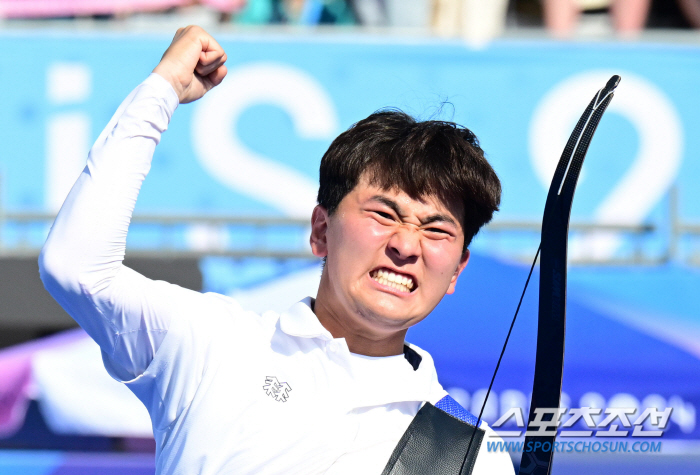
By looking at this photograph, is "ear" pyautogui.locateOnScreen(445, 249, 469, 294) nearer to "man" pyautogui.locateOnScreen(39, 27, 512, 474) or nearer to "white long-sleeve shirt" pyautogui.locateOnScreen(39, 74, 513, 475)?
"man" pyautogui.locateOnScreen(39, 27, 512, 474)

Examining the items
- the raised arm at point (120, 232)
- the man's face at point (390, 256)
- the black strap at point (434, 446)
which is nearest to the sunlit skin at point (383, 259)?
the man's face at point (390, 256)

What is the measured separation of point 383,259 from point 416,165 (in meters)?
0.18

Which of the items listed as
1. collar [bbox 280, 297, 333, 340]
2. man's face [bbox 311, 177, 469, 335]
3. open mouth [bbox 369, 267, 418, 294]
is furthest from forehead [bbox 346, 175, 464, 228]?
collar [bbox 280, 297, 333, 340]

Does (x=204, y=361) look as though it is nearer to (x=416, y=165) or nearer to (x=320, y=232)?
(x=320, y=232)

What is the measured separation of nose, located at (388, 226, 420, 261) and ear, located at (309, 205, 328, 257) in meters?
0.18

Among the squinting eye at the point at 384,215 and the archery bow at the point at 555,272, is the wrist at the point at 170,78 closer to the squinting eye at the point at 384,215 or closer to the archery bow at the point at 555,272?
the squinting eye at the point at 384,215

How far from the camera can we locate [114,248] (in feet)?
3.37

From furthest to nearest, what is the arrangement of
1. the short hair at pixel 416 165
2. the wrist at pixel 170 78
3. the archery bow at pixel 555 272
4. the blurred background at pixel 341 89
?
the blurred background at pixel 341 89 → the short hair at pixel 416 165 → the archery bow at pixel 555 272 → the wrist at pixel 170 78

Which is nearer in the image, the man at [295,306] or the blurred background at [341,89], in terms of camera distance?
the man at [295,306]

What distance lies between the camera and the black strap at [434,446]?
1236 millimetres

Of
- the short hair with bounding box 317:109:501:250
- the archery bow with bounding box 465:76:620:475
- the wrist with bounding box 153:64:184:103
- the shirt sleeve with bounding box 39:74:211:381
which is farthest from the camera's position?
the short hair with bounding box 317:109:501:250

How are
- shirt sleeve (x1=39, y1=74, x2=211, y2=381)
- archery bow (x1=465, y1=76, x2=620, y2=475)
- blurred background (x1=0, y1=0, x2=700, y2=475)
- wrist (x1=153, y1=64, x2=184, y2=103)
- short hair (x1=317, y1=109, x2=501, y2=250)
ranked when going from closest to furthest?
1. shirt sleeve (x1=39, y1=74, x2=211, y2=381)
2. wrist (x1=153, y1=64, x2=184, y2=103)
3. archery bow (x1=465, y1=76, x2=620, y2=475)
4. short hair (x1=317, y1=109, x2=501, y2=250)
5. blurred background (x1=0, y1=0, x2=700, y2=475)

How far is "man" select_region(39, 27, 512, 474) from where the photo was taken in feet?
3.40

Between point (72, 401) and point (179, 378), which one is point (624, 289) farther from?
point (179, 378)
